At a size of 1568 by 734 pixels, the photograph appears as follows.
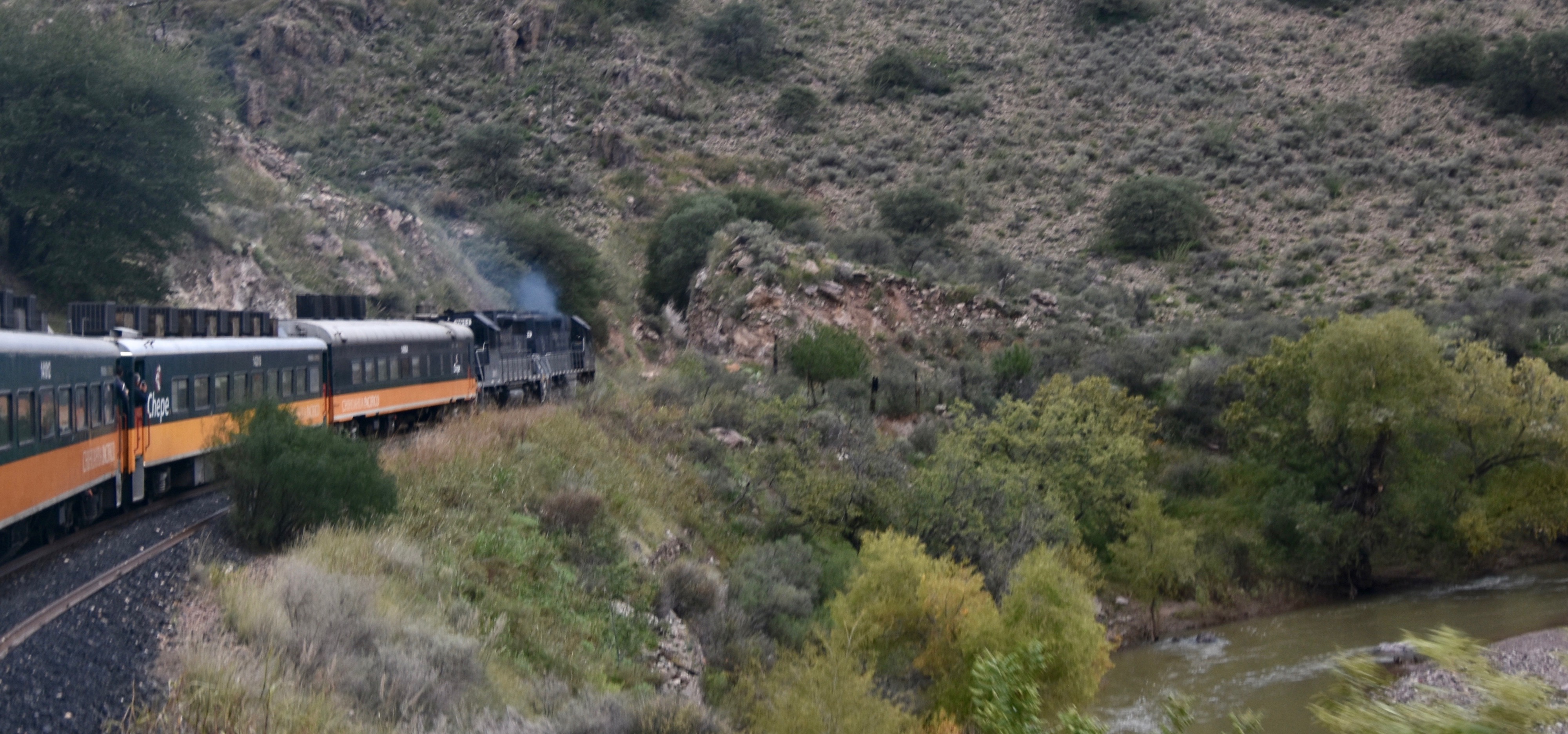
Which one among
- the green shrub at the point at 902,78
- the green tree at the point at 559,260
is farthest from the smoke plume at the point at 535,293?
the green shrub at the point at 902,78

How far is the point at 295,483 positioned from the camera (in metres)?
12.0

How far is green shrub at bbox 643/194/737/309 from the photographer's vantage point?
5031cm

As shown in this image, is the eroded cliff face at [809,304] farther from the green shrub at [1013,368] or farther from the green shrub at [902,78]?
the green shrub at [902,78]

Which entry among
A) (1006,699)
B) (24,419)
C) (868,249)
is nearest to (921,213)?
(868,249)

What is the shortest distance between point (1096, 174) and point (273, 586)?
192 ft

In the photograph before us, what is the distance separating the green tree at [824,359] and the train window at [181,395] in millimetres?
23324

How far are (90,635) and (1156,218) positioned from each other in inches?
2101

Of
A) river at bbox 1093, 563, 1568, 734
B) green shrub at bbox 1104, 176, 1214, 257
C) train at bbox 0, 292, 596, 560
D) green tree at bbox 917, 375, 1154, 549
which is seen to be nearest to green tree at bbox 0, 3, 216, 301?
train at bbox 0, 292, 596, 560

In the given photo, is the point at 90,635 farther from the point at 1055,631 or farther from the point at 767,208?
the point at 767,208

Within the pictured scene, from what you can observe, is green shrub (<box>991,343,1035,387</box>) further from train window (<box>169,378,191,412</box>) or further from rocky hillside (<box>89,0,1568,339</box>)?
train window (<box>169,378,191,412</box>)

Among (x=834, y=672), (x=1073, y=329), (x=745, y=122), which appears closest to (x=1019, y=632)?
(x=834, y=672)

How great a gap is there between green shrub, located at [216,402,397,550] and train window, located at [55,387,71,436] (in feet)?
5.47

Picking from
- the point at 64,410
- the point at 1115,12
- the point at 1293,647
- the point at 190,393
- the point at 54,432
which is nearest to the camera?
the point at 54,432

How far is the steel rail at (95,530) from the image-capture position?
11141mm
